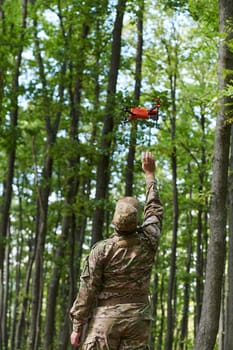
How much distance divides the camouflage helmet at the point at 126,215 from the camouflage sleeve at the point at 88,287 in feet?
0.78

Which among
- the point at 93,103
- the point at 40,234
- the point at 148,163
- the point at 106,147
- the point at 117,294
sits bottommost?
the point at 117,294

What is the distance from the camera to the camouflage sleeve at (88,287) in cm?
479

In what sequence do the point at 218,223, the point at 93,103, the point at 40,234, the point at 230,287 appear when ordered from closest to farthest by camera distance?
the point at 218,223 < the point at 230,287 < the point at 40,234 < the point at 93,103

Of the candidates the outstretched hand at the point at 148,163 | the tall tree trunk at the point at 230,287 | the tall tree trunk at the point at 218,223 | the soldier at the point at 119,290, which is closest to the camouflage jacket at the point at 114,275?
the soldier at the point at 119,290

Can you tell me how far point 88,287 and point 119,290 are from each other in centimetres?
24

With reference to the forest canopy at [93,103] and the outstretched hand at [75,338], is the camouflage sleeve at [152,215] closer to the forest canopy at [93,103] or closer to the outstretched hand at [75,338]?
the outstretched hand at [75,338]

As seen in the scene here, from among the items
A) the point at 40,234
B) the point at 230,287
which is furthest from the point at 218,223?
the point at 40,234

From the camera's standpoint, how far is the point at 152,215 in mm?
5066

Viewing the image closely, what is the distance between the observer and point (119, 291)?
4.80 meters

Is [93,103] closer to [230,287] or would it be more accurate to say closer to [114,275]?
[230,287]

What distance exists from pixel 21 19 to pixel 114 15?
309cm

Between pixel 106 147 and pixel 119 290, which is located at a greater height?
pixel 106 147

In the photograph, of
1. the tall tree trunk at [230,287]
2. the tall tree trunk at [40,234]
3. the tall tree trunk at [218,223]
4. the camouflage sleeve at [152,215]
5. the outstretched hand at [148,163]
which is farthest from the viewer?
the tall tree trunk at [40,234]

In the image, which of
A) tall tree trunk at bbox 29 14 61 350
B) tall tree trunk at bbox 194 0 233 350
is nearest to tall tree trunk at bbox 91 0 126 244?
tall tree trunk at bbox 29 14 61 350
